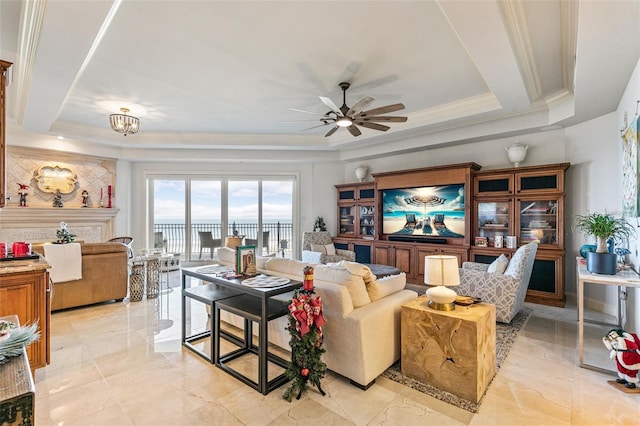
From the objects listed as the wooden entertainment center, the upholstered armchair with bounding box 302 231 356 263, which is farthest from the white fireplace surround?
the wooden entertainment center

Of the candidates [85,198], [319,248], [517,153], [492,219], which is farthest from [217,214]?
[517,153]

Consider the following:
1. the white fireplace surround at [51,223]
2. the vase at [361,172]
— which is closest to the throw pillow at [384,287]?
the vase at [361,172]

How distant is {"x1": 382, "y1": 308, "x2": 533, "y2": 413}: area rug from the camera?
2.16m

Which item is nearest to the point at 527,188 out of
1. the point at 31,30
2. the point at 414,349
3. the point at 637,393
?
the point at 637,393

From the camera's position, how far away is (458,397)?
7.25 feet

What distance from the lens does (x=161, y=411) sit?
209 cm

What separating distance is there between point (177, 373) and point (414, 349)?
2.06 metres

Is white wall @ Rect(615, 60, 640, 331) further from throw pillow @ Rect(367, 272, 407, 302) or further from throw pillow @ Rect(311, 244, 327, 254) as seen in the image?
throw pillow @ Rect(311, 244, 327, 254)

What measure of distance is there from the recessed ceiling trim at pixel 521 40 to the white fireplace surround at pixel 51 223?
302 inches

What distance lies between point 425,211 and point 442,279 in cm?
375

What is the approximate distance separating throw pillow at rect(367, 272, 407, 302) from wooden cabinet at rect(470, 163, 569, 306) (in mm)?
2893

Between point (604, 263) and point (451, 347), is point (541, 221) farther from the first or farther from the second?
point (451, 347)

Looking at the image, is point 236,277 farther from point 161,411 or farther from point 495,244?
point 495,244

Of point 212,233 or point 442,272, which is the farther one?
point 212,233
